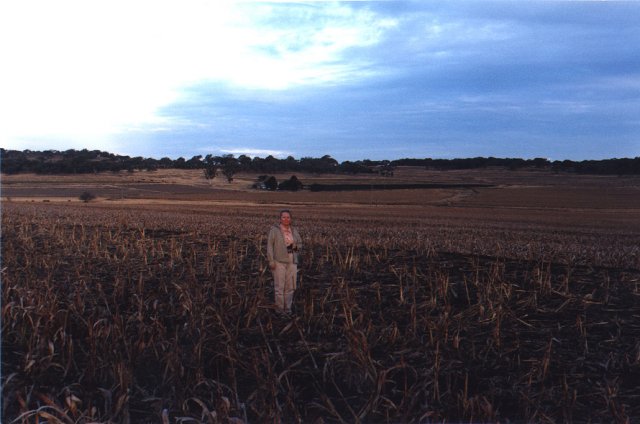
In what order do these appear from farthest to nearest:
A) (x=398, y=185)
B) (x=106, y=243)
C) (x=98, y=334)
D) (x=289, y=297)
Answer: (x=398, y=185), (x=106, y=243), (x=289, y=297), (x=98, y=334)

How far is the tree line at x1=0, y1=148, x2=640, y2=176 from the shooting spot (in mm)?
99688

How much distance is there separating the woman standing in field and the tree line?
281 ft

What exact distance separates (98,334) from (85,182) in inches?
3422

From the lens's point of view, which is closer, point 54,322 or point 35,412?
point 35,412

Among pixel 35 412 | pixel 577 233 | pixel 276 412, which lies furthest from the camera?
pixel 577 233

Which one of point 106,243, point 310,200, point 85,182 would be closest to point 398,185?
point 310,200

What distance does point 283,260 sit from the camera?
29.8ft

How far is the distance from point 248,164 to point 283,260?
4178 inches

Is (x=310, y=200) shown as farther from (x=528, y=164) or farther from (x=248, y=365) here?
(x=528, y=164)

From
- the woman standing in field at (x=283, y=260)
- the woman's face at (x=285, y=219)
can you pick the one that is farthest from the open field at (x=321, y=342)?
the woman's face at (x=285, y=219)

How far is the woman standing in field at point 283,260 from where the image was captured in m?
9.02

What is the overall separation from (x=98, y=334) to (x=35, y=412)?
84.3 inches

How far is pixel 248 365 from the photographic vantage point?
6.66 m

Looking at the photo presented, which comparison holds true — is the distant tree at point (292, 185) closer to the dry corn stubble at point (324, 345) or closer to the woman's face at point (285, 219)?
the dry corn stubble at point (324, 345)
